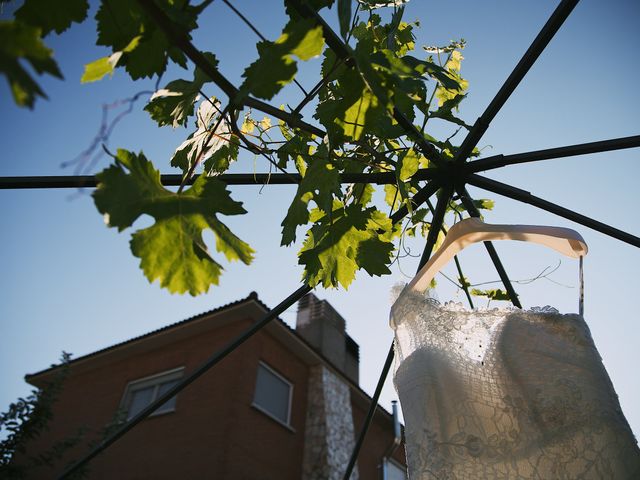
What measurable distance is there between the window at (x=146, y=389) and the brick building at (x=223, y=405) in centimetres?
2

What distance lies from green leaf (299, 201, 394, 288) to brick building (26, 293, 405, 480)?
6.37 metres

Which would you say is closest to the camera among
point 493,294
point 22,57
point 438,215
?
point 22,57

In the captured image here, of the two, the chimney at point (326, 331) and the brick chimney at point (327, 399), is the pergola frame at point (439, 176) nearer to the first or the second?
the brick chimney at point (327, 399)

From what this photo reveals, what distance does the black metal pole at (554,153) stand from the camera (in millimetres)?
1122

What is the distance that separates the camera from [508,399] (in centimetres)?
111

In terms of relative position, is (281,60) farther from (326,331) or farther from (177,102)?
(326,331)

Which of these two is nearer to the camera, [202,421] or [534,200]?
[534,200]

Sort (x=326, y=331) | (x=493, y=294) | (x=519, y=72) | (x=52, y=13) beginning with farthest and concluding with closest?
(x=326, y=331) < (x=493, y=294) < (x=519, y=72) < (x=52, y=13)

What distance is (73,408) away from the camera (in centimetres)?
908

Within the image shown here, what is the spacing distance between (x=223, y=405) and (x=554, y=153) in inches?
Result: 275

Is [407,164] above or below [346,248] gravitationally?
above

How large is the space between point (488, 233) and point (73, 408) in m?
9.92

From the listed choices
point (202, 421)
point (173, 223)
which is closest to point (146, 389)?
point (202, 421)

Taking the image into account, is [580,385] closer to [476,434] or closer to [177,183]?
[476,434]
